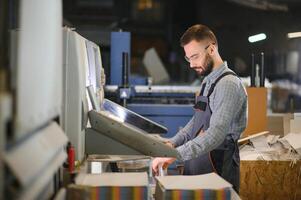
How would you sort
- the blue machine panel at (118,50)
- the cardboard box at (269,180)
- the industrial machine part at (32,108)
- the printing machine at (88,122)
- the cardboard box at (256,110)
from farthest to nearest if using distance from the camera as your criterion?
1. the blue machine panel at (118,50)
2. the cardboard box at (256,110)
3. the cardboard box at (269,180)
4. the printing machine at (88,122)
5. the industrial machine part at (32,108)

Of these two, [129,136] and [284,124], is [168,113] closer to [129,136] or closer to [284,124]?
[284,124]

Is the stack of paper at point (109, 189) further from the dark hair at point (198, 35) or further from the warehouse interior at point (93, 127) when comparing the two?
the dark hair at point (198, 35)

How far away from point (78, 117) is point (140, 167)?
2.11ft

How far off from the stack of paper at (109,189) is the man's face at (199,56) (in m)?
1.05

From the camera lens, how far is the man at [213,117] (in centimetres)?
275

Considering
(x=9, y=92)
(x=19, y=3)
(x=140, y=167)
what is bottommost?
(x=140, y=167)

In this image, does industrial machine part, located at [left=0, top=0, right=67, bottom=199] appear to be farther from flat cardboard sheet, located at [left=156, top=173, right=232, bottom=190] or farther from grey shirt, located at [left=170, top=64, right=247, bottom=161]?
grey shirt, located at [left=170, top=64, right=247, bottom=161]

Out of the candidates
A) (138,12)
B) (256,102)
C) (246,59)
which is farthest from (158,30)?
(256,102)

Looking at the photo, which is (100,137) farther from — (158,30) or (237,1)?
(158,30)

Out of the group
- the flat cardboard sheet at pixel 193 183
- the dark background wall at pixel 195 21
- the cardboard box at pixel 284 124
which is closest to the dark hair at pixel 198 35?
the flat cardboard sheet at pixel 193 183

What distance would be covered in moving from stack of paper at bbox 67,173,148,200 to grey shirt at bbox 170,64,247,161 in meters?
0.59

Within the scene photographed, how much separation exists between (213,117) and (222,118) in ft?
0.20

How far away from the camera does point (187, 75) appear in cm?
1455

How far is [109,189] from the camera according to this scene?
2.08m
